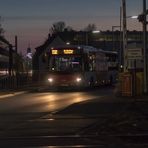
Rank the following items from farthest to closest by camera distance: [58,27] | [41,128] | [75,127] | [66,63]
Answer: [58,27] < [66,63] < [75,127] < [41,128]

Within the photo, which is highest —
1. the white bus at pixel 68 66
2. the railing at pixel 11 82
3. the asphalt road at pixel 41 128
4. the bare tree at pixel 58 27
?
the bare tree at pixel 58 27

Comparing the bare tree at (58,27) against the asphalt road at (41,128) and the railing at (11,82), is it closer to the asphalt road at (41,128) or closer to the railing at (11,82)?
the railing at (11,82)

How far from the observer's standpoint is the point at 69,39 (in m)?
140

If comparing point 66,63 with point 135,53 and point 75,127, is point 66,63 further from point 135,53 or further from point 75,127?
point 75,127

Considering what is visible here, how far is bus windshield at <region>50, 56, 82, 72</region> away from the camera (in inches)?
1853

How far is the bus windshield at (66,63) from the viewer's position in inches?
1853

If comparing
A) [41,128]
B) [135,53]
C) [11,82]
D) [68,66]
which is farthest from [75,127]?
[11,82]

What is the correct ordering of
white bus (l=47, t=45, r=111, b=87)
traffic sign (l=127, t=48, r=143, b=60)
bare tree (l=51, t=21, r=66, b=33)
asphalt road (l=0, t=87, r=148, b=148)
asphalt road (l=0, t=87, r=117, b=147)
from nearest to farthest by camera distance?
asphalt road (l=0, t=87, r=148, b=148) → asphalt road (l=0, t=87, r=117, b=147) → traffic sign (l=127, t=48, r=143, b=60) → white bus (l=47, t=45, r=111, b=87) → bare tree (l=51, t=21, r=66, b=33)

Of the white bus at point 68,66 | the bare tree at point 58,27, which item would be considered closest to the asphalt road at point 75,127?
the white bus at point 68,66

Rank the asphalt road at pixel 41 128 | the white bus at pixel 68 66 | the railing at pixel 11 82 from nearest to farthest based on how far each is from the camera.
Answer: the asphalt road at pixel 41 128 < the white bus at pixel 68 66 < the railing at pixel 11 82

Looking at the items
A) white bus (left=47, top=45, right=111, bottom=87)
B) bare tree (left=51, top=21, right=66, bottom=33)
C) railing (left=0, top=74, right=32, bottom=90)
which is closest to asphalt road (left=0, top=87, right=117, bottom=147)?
white bus (left=47, top=45, right=111, bottom=87)

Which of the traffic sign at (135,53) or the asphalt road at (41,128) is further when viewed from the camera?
the traffic sign at (135,53)

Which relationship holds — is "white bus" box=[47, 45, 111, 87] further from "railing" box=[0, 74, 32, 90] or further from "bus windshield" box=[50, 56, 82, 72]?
"railing" box=[0, 74, 32, 90]

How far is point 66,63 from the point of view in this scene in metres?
47.2
